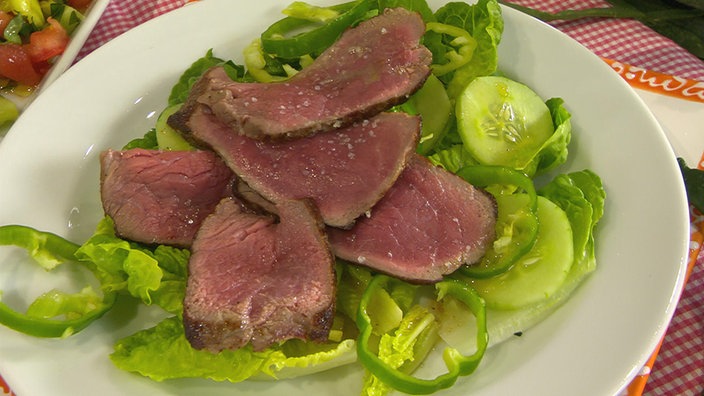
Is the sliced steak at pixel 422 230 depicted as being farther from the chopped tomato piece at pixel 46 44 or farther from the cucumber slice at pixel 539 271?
the chopped tomato piece at pixel 46 44

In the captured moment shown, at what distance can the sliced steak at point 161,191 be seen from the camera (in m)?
2.17

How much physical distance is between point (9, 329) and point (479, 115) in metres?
1.67

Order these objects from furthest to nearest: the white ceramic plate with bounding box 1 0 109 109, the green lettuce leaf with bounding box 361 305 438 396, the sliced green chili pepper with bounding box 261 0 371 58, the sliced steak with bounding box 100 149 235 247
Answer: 1. the white ceramic plate with bounding box 1 0 109 109
2. the sliced green chili pepper with bounding box 261 0 371 58
3. the sliced steak with bounding box 100 149 235 247
4. the green lettuce leaf with bounding box 361 305 438 396

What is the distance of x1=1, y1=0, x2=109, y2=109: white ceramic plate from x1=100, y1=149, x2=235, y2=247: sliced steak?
0.95m

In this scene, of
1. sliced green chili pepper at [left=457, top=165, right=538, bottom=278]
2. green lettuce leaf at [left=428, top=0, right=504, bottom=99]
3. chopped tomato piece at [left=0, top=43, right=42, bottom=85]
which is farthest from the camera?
chopped tomato piece at [left=0, top=43, right=42, bottom=85]

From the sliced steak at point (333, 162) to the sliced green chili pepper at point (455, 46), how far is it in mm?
415

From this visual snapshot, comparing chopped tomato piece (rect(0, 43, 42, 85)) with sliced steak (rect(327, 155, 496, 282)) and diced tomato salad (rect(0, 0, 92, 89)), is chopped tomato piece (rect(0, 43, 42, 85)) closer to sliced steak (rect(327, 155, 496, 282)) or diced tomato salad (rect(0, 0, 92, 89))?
diced tomato salad (rect(0, 0, 92, 89))

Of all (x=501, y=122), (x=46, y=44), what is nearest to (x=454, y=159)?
(x=501, y=122)

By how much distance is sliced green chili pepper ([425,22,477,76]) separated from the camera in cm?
248

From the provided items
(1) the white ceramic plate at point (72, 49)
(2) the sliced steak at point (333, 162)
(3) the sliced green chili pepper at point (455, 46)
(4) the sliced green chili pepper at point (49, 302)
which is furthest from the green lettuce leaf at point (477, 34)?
(1) the white ceramic plate at point (72, 49)

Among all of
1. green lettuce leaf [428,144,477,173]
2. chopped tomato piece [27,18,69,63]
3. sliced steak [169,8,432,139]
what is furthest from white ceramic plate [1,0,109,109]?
green lettuce leaf [428,144,477,173]

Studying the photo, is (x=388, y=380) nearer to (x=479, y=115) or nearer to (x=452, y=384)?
(x=452, y=384)

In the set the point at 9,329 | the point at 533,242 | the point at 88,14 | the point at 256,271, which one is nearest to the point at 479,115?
the point at 533,242

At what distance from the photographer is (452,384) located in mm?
1809
